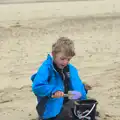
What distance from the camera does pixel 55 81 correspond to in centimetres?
488

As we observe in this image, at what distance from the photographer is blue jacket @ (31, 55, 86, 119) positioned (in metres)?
4.67

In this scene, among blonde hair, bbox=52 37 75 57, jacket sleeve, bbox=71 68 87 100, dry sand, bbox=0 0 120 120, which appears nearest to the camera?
blonde hair, bbox=52 37 75 57

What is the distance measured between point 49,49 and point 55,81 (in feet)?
17.9

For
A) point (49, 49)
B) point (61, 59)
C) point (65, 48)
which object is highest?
point (65, 48)

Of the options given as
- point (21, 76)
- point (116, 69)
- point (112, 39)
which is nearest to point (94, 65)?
point (116, 69)

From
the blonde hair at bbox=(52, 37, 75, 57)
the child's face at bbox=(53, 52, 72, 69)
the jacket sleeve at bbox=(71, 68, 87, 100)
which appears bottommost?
the jacket sleeve at bbox=(71, 68, 87, 100)

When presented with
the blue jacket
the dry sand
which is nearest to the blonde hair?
the blue jacket

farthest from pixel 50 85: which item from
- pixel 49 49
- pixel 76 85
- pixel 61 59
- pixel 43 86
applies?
pixel 49 49

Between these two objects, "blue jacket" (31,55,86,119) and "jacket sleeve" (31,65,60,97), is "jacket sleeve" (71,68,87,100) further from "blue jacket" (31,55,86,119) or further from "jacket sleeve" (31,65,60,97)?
"jacket sleeve" (31,65,60,97)

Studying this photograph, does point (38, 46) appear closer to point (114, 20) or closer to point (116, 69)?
point (116, 69)

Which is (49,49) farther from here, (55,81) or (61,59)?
(61,59)

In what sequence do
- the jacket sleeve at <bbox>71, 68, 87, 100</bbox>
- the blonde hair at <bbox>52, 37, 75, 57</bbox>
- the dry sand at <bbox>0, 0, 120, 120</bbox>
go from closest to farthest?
the blonde hair at <bbox>52, 37, 75, 57</bbox> → the jacket sleeve at <bbox>71, 68, 87, 100</bbox> → the dry sand at <bbox>0, 0, 120, 120</bbox>

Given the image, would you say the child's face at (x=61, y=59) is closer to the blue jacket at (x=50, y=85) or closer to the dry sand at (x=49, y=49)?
the blue jacket at (x=50, y=85)

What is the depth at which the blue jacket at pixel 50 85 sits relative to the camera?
4668 millimetres
